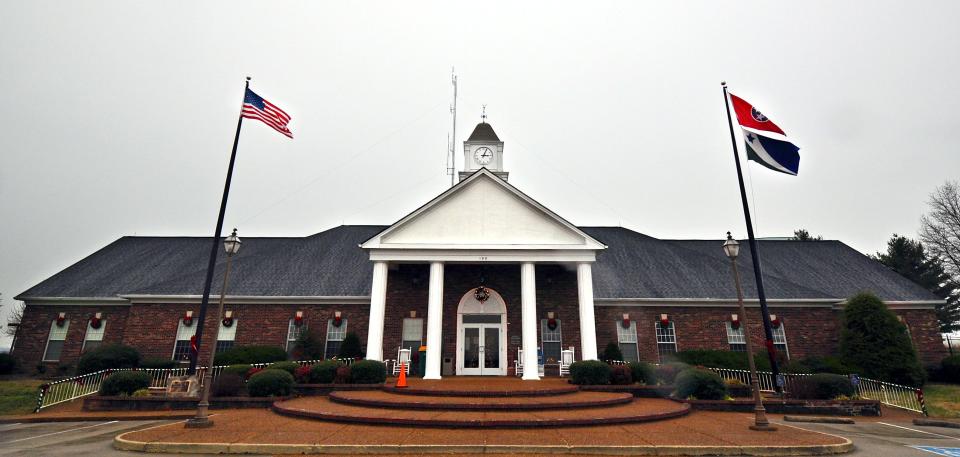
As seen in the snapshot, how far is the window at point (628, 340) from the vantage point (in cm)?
2245

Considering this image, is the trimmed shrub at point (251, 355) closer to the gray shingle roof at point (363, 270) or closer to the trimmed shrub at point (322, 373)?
the gray shingle roof at point (363, 270)

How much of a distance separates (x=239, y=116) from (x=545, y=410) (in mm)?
14664

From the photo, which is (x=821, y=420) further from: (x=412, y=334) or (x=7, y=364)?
(x=7, y=364)

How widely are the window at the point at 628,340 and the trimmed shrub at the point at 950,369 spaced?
15.0 meters

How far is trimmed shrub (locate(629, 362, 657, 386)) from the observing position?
15.8 meters

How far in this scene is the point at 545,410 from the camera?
1220 cm

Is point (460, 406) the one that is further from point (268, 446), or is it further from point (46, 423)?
point (46, 423)

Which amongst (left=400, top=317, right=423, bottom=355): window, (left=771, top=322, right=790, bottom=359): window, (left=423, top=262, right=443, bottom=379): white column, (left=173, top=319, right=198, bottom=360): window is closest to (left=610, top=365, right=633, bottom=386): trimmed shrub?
(left=423, top=262, right=443, bottom=379): white column

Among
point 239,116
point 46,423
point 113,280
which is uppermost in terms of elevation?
point 239,116

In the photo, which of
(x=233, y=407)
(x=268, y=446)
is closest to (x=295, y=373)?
(x=233, y=407)

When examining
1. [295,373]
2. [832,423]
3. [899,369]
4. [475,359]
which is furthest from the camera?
[475,359]

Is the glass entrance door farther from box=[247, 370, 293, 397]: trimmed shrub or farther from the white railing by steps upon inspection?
box=[247, 370, 293, 397]: trimmed shrub

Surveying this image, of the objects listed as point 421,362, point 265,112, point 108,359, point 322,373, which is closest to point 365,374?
point 322,373

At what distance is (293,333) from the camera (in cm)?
2277
